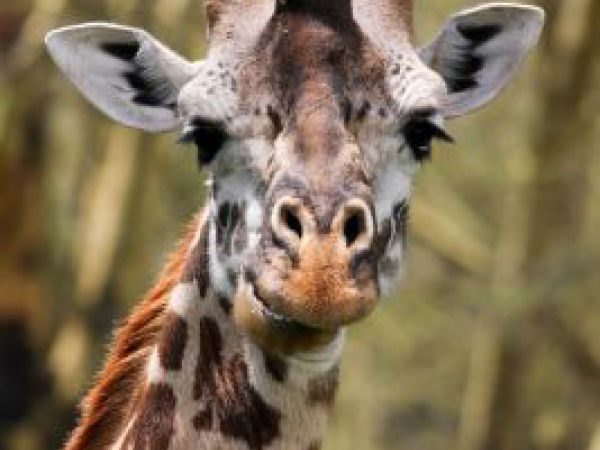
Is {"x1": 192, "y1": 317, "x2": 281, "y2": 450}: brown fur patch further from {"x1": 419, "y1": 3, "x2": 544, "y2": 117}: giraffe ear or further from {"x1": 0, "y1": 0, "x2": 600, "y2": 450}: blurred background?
{"x1": 0, "y1": 0, "x2": 600, "y2": 450}: blurred background

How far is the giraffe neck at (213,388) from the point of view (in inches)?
330

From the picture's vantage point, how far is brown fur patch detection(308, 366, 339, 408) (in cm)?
838

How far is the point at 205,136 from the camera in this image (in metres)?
8.48

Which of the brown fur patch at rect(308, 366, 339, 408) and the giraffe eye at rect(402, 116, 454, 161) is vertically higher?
the giraffe eye at rect(402, 116, 454, 161)

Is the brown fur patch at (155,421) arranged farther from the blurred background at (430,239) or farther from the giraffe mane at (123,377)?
the blurred background at (430,239)

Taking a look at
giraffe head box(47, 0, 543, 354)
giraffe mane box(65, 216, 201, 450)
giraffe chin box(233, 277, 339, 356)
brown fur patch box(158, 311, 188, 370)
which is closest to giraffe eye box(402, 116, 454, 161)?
giraffe head box(47, 0, 543, 354)

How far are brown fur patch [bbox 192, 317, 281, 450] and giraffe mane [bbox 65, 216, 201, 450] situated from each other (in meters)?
0.31

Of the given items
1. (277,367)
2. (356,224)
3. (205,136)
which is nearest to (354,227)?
(356,224)

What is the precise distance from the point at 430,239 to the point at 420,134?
1698 cm

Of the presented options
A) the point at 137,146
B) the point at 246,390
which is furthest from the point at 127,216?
the point at 246,390

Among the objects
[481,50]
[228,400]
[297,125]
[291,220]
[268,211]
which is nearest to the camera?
[291,220]

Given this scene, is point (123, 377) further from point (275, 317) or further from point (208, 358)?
point (275, 317)

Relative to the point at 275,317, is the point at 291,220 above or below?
above

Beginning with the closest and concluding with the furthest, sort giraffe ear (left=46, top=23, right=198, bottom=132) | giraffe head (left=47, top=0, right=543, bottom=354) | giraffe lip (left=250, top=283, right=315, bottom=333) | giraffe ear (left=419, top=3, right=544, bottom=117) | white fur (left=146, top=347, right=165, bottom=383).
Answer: giraffe head (left=47, top=0, right=543, bottom=354) < giraffe lip (left=250, top=283, right=315, bottom=333) < white fur (left=146, top=347, right=165, bottom=383) < giraffe ear (left=46, top=23, right=198, bottom=132) < giraffe ear (left=419, top=3, right=544, bottom=117)
